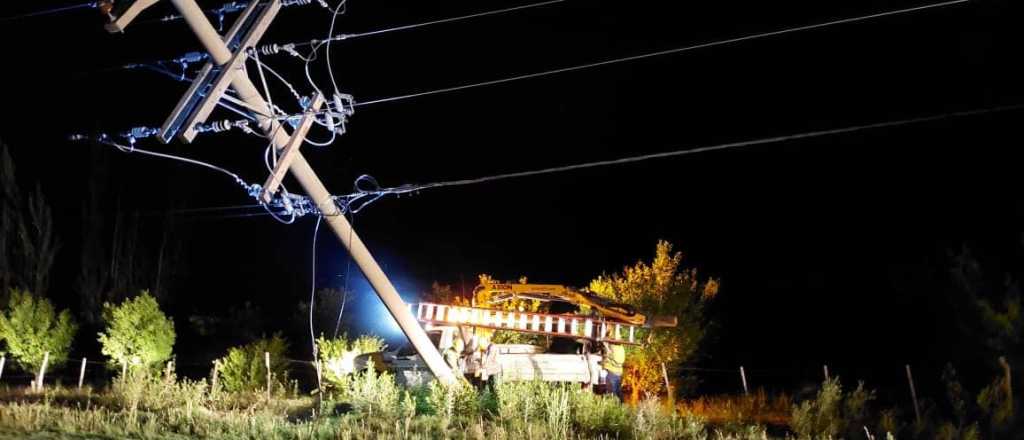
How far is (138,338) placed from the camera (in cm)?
2114

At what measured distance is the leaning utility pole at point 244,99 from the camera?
10.4 metres

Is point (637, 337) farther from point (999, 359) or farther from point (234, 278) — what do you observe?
point (234, 278)

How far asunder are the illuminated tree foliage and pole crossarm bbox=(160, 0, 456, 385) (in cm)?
774

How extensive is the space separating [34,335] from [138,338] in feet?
12.7

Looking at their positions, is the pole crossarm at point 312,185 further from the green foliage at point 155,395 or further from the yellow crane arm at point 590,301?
the green foliage at point 155,395

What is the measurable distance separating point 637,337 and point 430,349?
7.54 meters

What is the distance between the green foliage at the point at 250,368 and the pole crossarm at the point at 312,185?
211 inches

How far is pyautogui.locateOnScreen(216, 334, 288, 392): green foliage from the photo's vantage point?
700 inches

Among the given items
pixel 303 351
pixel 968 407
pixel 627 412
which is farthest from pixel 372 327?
pixel 968 407

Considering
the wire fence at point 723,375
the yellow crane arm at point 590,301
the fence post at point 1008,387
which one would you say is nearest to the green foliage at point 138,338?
the wire fence at point 723,375

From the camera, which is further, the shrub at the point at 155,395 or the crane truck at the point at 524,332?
the crane truck at the point at 524,332

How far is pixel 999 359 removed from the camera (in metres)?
13.0

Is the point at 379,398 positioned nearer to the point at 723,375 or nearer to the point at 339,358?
the point at 339,358

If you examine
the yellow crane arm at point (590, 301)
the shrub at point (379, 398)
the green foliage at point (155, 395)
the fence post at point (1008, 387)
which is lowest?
the green foliage at point (155, 395)
